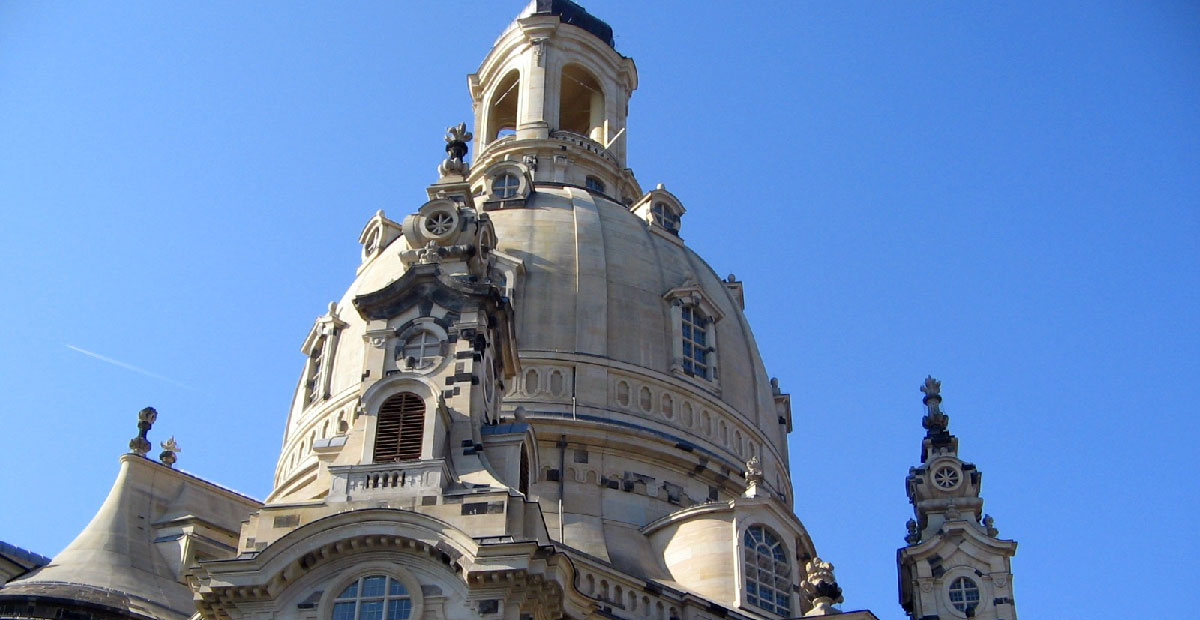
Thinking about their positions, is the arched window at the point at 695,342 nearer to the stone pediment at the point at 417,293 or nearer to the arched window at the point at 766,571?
the arched window at the point at 766,571

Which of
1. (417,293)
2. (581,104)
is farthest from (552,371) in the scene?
(581,104)

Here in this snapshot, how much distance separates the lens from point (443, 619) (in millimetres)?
30250

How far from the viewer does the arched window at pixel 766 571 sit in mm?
39281

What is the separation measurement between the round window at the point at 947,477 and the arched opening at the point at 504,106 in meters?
26.1

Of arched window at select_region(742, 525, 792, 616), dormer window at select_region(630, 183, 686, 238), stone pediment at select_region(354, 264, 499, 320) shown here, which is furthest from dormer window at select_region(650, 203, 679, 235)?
stone pediment at select_region(354, 264, 499, 320)

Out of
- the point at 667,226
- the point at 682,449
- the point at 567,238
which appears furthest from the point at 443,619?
the point at 667,226

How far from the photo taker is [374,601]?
3067 centimetres

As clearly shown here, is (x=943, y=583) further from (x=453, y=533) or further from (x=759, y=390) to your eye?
(x=453, y=533)

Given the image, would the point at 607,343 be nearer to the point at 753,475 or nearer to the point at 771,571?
the point at 753,475

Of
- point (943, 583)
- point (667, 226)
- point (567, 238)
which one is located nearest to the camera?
point (943, 583)

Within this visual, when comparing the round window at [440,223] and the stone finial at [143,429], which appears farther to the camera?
the stone finial at [143,429]

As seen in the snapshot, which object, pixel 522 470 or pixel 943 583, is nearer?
pixel 522 470

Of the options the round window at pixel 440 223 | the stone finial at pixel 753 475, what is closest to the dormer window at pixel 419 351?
the round window at pixel 440 223

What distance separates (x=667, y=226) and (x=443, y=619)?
26.5 m
